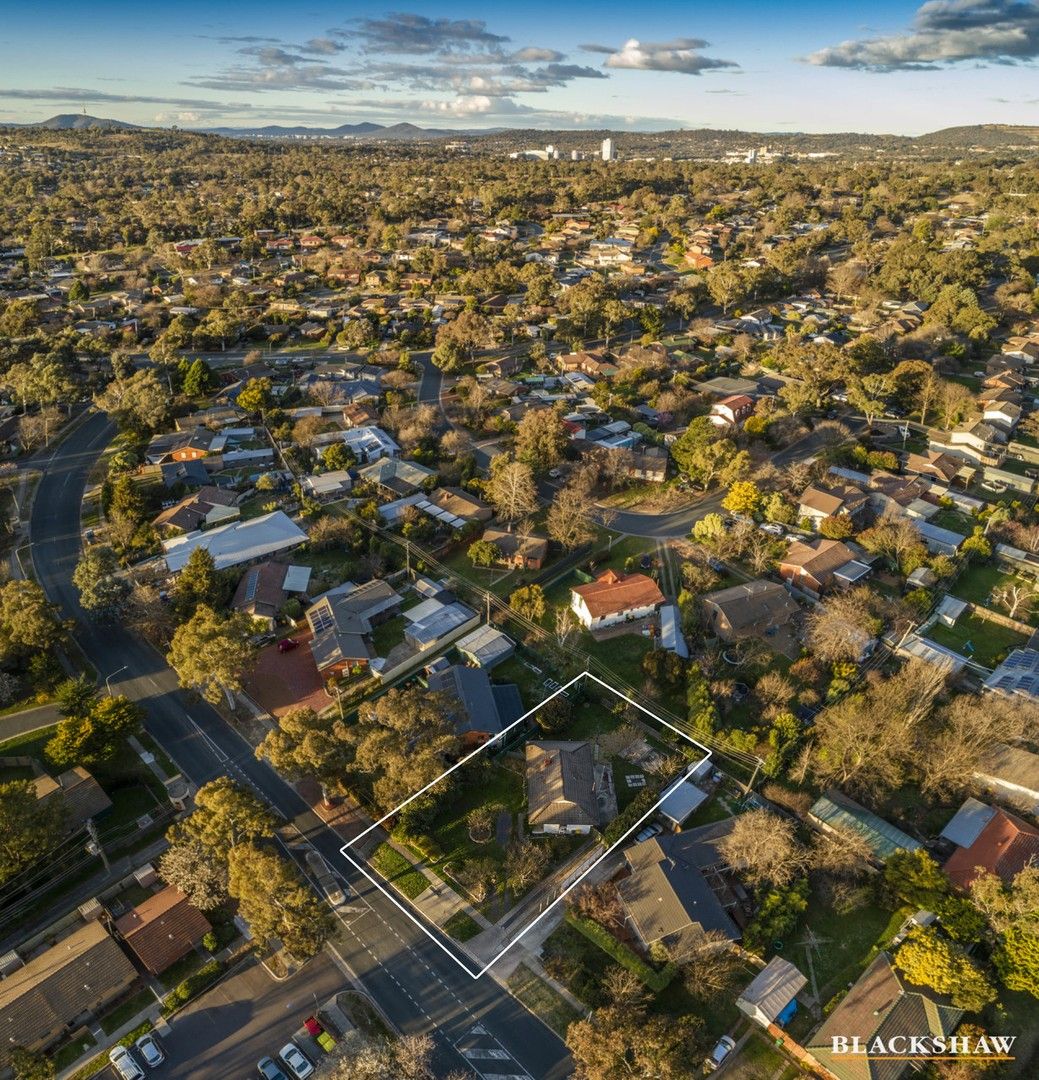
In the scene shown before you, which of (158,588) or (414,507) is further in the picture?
(414,507)

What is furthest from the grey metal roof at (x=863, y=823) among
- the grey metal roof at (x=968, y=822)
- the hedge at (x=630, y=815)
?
the hedge at (x=630, y=815)

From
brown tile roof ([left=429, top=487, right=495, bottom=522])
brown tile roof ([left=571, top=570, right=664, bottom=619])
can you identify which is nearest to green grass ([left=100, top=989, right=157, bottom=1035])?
brown tile roof ([left=571, top=570, right=664, bottom=619])

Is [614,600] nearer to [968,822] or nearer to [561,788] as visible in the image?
[561,788]

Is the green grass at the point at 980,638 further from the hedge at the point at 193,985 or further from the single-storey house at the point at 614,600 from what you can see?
the hedge at the point at 193,985

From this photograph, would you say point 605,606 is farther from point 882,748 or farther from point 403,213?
point 403,213

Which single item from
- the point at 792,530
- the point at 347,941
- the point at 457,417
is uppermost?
the point at 457,417

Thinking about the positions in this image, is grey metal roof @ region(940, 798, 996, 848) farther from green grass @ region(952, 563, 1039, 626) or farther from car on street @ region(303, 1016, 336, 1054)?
car on street @ region(303, 1016, 336, 1054)

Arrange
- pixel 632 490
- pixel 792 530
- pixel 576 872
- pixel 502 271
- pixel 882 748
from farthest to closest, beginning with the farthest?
pixel 502 271 < pixel 632 490 < pixel 792 530 < pixel 882 748 < pixel 576 872

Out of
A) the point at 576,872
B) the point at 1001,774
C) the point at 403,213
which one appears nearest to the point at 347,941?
the point at 576,872
